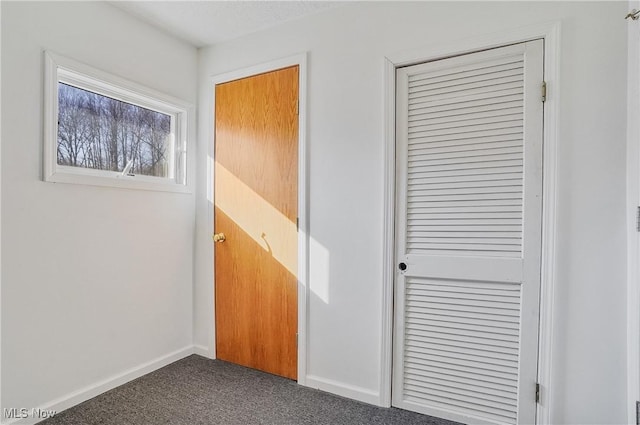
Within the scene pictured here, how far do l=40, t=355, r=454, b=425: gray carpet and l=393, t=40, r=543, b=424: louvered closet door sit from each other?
0.29 m

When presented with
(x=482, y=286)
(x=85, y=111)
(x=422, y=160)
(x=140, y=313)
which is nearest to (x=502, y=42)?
(x=422, y=160)

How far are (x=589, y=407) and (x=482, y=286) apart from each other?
692 millimetres

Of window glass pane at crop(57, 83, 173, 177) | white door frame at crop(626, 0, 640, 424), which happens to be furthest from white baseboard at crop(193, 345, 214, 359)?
white door frame at crop(626, 0, 640, 424)

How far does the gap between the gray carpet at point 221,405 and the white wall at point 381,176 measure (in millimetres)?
183

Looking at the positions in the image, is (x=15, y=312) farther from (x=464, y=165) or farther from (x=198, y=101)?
(x=464, y=165)

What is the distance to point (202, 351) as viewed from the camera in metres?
2.80

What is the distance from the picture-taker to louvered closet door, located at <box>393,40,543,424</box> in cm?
177

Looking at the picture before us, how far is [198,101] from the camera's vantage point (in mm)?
2840

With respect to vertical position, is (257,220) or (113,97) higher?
(113,97)

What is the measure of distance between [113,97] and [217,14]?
0.90m

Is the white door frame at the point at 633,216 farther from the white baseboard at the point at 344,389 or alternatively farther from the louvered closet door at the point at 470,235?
the white baseboard at the point at 344,389

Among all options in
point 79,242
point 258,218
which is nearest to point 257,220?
point 258,218

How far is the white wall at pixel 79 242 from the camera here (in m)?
1.81

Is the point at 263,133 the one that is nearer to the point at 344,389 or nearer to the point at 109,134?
the point at 109,134
